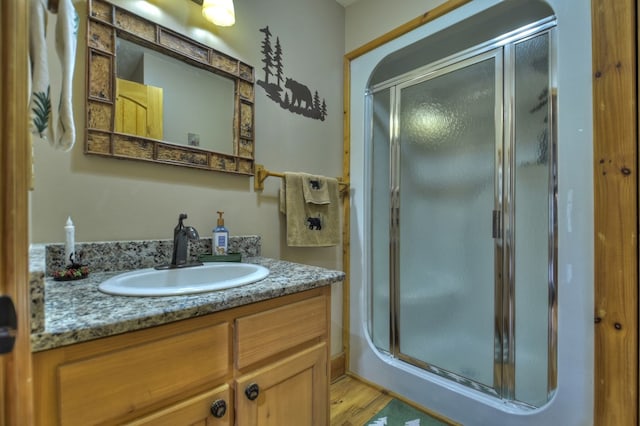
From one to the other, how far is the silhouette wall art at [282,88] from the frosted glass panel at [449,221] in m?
0.59

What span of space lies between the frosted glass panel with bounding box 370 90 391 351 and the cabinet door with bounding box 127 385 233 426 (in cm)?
130

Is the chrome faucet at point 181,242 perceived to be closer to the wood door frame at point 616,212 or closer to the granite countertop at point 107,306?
the granite countertop at point 107,306

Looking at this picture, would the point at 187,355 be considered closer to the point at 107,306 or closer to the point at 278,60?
the point at 107,306

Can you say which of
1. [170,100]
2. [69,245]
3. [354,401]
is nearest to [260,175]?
[170,100]

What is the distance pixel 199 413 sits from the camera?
0.68 metres

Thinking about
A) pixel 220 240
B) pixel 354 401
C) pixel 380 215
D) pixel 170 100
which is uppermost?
pixel 170 100

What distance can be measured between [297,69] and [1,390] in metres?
1.73

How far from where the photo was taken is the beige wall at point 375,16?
160cm

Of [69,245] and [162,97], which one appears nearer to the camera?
[69,245]

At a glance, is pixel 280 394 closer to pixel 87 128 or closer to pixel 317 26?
pixel 87 128

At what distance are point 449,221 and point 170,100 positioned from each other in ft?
5.40

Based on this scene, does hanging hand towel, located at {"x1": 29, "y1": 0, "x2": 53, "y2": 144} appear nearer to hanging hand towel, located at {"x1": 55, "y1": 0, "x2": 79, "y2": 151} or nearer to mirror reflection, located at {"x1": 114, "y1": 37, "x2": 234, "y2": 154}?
hanging hand towel, located at {"x1": 55, "y1": 0, "x2": 79, "y2": 151}

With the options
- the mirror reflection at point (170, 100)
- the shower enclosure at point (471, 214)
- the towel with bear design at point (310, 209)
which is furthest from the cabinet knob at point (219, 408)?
the shower enclosure at point (471, 214)

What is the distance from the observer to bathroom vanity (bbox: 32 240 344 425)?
1.70 ft
